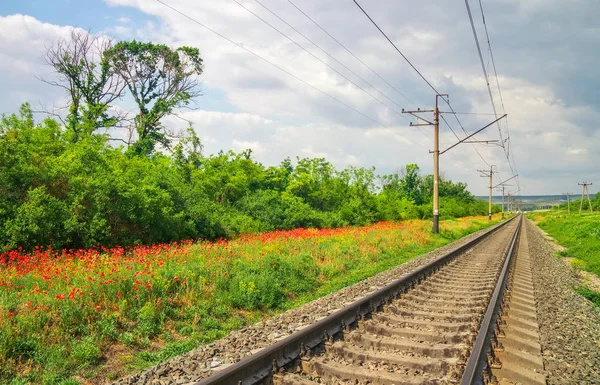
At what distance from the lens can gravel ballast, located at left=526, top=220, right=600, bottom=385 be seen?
5676 mm

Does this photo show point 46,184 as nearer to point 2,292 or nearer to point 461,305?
point 2,292

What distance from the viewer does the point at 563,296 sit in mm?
11312

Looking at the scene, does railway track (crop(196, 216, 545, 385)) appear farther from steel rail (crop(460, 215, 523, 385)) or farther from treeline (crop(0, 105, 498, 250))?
treeline (crop(0, 105, 498, 250))

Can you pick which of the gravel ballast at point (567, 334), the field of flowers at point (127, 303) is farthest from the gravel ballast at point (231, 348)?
the gravel ballast at point (567, 334)

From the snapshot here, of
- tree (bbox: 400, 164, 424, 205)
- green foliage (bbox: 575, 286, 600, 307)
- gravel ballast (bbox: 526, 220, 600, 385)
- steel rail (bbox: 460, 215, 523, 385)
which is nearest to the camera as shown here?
steel rail (bbox: 460, 215, 523, 385)

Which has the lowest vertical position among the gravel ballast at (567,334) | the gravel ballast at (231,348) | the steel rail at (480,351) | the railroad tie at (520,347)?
the gravel ballast at (567,334)

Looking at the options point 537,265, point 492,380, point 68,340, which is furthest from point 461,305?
point 537,265

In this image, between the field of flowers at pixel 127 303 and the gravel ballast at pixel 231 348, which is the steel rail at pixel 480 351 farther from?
the field of flowers at pixel 127 303

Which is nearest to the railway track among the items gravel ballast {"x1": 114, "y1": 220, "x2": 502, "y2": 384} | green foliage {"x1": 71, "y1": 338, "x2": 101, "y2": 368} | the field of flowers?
gravel ballast {"x1": 114, "y1": 220, "x2": 502, "y2": 384}

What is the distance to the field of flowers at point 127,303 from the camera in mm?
5797

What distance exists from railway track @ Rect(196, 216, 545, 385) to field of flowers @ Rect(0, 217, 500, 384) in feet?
6.83

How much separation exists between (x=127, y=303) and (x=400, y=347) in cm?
486

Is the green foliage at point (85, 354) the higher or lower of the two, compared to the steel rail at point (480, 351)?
lower

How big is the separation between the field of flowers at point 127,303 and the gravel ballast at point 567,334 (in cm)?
497
